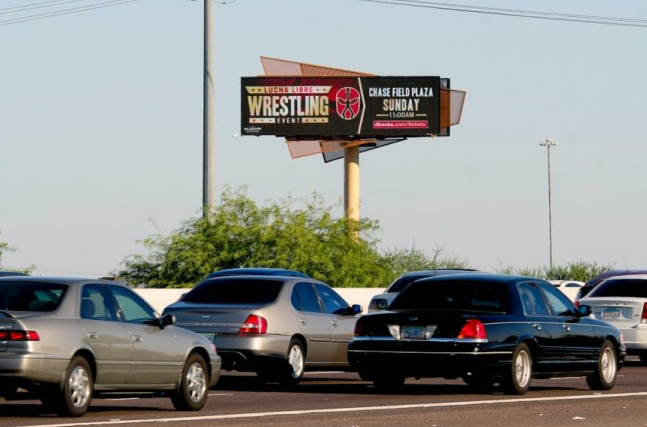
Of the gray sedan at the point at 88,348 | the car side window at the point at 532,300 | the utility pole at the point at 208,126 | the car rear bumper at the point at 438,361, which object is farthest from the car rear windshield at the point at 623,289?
the utility pole at the point at 208,126

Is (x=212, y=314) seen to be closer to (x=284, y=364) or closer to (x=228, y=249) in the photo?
(x=284, y=364)

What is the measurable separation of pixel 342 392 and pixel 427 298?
1.63 metres

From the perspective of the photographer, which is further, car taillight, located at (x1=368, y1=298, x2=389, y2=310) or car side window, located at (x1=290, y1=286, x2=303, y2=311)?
car taillight, located at (x1=368, y1=298, x2=389, y2=310)

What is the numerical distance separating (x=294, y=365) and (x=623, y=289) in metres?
8.18

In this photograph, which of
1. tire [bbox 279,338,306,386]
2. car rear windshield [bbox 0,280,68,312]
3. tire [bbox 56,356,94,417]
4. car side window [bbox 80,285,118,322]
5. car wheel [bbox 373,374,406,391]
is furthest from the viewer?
tire [bbox 279,338,306,386]

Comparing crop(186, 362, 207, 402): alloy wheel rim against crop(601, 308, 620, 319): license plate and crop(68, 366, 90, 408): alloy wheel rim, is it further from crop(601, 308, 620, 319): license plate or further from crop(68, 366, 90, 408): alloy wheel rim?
crop(601, 308, 620, 319): license plate

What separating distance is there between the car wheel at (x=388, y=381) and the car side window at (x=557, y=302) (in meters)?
2.18

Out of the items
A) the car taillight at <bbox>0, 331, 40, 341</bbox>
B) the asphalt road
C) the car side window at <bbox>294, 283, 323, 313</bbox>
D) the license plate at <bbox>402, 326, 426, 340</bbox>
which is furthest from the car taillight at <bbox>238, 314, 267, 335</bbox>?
the car taillight at <bbox>0, 331, 40, 341</bbox>

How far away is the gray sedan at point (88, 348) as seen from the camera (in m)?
14.5

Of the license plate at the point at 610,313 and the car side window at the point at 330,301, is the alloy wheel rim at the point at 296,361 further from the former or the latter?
the license plate at the point at 610,313

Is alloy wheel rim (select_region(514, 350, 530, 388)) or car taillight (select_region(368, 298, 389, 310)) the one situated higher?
car taillight (select_region(368, 298, 389, 310))

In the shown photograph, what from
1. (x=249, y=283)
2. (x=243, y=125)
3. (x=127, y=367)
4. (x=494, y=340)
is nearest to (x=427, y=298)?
(x=494, y=340)

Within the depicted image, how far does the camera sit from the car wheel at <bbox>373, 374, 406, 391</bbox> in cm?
1967

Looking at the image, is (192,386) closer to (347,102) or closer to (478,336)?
(478,336)
